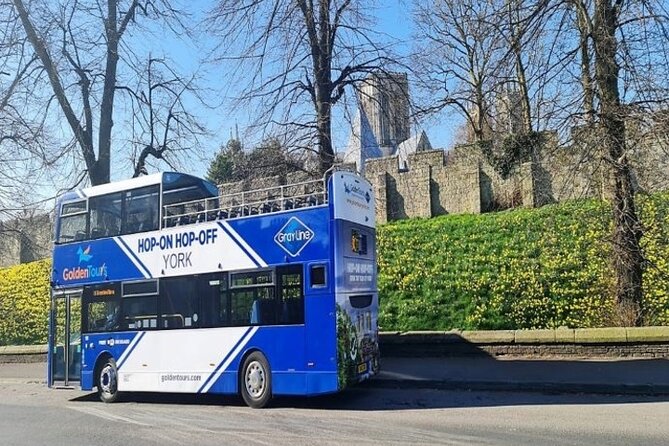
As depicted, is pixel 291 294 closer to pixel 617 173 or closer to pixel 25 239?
pixel 617 173

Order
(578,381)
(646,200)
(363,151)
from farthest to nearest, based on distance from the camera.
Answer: (363,151), (646,200), (578,381)

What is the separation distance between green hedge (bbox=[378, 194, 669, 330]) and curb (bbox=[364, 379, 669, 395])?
3.91 m

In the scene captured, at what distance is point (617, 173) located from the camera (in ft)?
42.7

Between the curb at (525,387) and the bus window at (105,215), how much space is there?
20.5 feet

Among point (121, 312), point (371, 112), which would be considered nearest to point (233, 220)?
point (121, 312)

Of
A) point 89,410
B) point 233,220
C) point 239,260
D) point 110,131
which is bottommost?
point 89,410

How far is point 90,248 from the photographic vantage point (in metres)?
13.5

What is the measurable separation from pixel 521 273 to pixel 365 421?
9.30m

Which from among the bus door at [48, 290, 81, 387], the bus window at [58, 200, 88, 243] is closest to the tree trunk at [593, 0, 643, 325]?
the bus window at [58, 200, 88, 243]

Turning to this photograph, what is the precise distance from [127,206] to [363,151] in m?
6.96

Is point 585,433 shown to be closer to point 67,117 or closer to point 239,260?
point 239,260

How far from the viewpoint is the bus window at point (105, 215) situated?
1319 centimetres

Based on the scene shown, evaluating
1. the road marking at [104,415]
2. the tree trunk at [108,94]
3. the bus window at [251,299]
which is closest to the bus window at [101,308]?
the road marking at [104,415]

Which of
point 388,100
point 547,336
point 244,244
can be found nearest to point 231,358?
point 244,244
